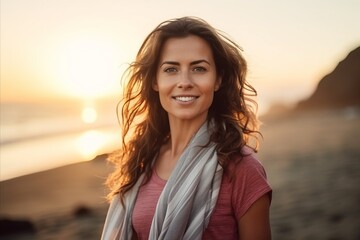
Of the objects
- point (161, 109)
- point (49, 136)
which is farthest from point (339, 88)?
point (161, 109)

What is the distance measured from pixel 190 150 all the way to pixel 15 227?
434cm

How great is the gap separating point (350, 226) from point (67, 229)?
3097 mm

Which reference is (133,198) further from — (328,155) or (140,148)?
(328,155)

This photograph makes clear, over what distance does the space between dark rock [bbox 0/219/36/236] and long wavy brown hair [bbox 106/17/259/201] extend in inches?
138

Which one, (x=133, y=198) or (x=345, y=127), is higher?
Answer: (x=133, y=198)

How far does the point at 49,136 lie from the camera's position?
16312 millimetres

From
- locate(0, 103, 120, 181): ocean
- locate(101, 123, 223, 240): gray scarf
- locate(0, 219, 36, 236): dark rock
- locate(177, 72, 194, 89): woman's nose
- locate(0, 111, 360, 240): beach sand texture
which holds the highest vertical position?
locate(177, 72, 194, 89): woman's nose

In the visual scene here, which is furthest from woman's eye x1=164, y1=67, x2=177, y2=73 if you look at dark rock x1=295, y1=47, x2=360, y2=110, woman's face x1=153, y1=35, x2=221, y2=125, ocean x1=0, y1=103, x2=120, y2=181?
dark rock x1=295, y1=47, x2=360, y2=110

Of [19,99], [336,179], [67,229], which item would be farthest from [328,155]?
[19,99]

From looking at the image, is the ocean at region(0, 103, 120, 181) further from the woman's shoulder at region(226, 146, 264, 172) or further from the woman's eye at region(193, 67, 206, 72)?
the woman's shoulder at region(226, 146, 264, 172)

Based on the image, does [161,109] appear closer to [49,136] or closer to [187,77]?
[187,77]

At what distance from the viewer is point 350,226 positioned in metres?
5.32

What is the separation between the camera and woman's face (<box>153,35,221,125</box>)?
2432 millimetres

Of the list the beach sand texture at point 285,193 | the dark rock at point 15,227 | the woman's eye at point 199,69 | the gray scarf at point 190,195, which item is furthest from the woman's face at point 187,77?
the dark rock at point 15,227
